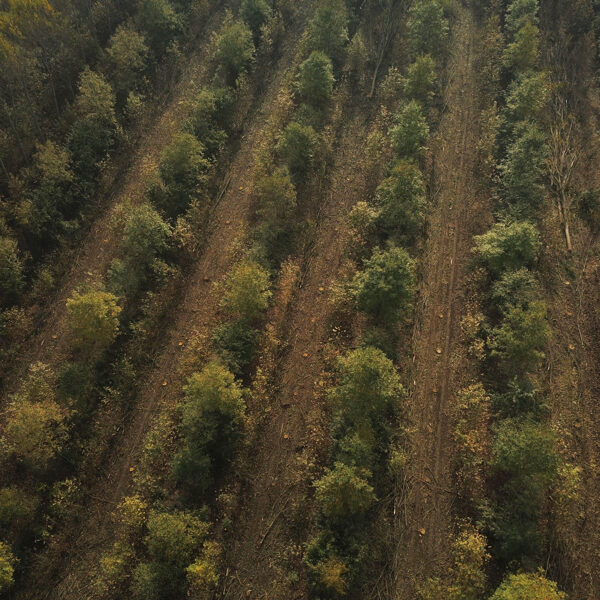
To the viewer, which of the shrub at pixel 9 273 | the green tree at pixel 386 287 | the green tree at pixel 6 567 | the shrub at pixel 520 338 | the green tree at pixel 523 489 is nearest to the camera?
the green tree at pixel 6 567

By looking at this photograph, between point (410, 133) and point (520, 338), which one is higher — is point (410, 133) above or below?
above

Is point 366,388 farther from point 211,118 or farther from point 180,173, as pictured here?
point 211,118

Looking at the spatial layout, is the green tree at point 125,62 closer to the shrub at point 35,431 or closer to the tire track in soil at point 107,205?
the tire track in soil at point 107,205

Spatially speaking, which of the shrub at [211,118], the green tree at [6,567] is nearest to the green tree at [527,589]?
the green tree at [6,567]

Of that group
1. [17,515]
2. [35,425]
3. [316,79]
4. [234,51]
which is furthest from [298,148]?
[17,515]

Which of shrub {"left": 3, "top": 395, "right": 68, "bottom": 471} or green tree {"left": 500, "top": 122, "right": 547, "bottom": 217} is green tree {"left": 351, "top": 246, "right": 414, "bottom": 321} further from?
shrub {"left": 3, "top": 395, "right": 68, "bottom": 471}

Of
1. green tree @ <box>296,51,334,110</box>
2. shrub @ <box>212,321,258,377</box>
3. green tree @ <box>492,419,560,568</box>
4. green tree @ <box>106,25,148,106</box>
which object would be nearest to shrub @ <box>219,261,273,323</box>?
shrub @ <box>212,321,258,377</box>

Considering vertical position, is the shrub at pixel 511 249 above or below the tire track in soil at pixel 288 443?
above
